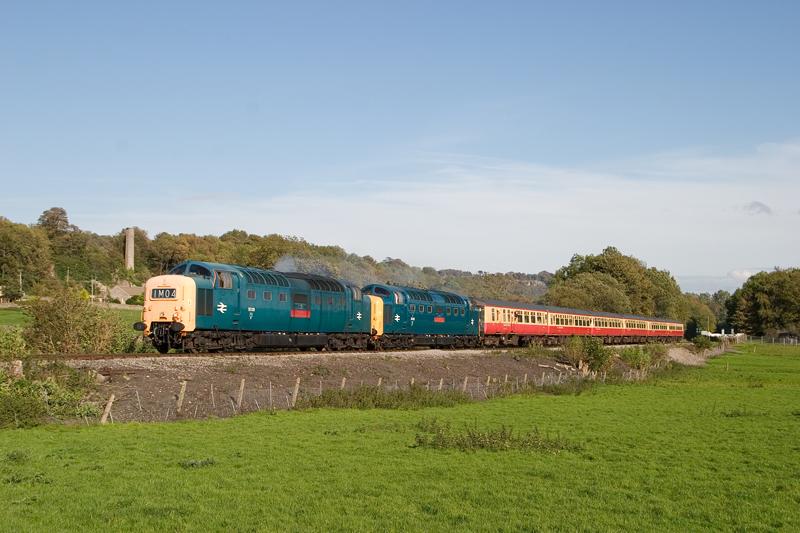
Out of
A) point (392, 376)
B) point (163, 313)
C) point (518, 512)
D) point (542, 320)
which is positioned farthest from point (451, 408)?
point (542, 320)

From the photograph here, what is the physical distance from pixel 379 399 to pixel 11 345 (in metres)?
16.7

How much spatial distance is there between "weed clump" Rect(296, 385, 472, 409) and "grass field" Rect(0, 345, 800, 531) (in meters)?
3.36

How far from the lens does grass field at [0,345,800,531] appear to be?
1605 cm

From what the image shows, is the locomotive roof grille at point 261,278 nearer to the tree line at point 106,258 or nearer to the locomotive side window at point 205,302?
the locomotive side window at point 205,302

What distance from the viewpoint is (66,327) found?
41844 mm

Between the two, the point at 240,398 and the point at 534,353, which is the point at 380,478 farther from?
the point at 534,353

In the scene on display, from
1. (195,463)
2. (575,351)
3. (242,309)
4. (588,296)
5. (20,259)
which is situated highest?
(20,259)

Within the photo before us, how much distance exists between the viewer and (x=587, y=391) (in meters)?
52.2

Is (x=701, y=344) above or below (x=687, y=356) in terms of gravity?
above

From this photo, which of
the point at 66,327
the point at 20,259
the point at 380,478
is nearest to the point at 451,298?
the point at 66,327

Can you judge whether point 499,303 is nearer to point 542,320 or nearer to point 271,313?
point 542,320

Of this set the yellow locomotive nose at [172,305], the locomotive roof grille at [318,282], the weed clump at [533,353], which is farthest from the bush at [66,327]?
the weed clump at [533,353]

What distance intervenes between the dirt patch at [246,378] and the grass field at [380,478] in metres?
2.21

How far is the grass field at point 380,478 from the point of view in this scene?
52.6 feet
